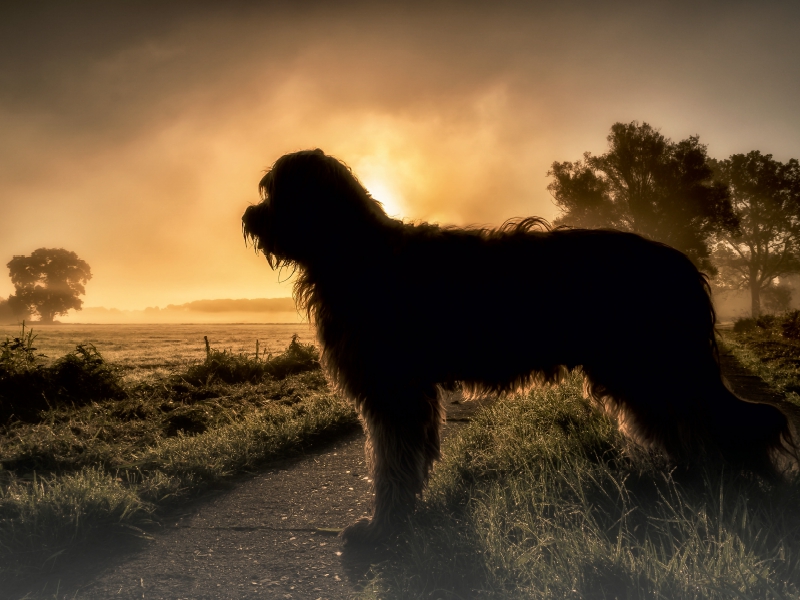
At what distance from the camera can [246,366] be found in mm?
12719

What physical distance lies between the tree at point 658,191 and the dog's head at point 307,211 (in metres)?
29.4

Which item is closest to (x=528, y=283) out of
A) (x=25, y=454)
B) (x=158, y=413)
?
(x=25, y=454)

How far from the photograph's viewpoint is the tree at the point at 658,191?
3180 cm

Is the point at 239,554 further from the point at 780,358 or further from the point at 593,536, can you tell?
the point at 780,358

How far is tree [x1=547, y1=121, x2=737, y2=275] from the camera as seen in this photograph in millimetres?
31797

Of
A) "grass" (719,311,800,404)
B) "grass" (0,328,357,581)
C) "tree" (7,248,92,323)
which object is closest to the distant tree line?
"grass" (719,311,800,404)

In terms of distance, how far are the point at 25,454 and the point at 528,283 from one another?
16.9 ft

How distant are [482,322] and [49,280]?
5162cm

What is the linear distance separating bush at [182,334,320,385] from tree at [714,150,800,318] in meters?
29.3

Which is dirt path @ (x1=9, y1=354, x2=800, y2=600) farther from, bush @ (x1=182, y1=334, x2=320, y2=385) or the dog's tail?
bush @ (x1=182, y1=334, x2=320, y2=385)

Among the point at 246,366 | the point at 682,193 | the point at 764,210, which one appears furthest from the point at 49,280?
the point at 764,210

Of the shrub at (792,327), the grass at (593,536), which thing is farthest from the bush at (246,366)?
the shrub at (792,327)

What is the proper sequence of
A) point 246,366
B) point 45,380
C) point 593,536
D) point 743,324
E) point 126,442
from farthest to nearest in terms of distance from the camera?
point 743,324, point 246,366, point 45,380, point 126,442, point 593,536

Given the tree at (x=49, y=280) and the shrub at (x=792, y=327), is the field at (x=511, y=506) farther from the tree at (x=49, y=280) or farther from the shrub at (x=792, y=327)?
the tree at (x=49, y=280)
